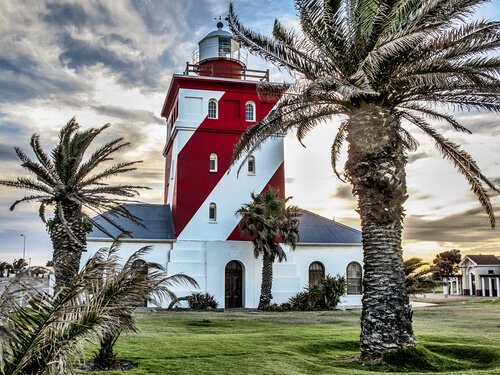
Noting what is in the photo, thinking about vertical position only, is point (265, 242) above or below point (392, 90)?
below

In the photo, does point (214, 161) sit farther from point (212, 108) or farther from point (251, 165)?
point (212, 108)

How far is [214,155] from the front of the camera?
111 feet

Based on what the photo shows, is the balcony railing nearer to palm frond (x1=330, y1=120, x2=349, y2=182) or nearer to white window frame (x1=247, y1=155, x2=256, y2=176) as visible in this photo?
white window frame (x1=247, y1=155, x2=256, y2=176)

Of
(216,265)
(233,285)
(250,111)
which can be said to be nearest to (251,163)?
(250,111)

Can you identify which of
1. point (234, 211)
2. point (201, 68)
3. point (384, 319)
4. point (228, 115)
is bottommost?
point (384, 319)

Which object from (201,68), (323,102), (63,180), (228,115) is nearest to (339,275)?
(228,115)

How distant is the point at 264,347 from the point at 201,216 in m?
20.1

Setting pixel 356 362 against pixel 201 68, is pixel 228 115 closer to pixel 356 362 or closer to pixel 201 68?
pixel 201 68

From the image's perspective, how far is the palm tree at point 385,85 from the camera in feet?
39.9

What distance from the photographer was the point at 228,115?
1346 inches

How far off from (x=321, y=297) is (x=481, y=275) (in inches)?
1169

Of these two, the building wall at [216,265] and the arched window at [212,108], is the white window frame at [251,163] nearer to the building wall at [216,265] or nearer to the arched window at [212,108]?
the arched window at [212,108]

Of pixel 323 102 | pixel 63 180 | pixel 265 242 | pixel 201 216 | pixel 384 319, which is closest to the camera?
pixel 384 319

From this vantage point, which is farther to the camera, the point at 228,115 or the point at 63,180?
the point at 228,115
